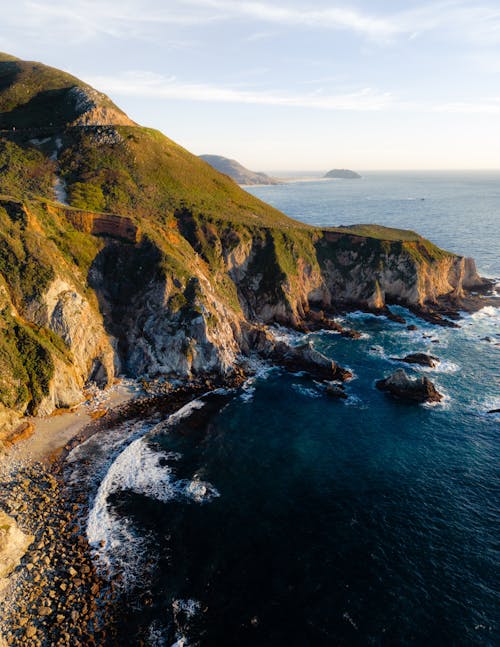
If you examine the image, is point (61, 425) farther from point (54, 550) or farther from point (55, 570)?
point (55, 570)

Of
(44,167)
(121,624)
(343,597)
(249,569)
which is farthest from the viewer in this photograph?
(44,167)

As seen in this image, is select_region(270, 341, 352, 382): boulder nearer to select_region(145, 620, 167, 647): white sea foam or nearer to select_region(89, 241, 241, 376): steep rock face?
select_region(89, 241, 241, 376): steep rock face

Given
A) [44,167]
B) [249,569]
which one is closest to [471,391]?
[249,569]

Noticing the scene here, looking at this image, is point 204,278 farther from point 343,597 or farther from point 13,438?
point 343,597

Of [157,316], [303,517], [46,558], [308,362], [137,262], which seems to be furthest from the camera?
[137,262]

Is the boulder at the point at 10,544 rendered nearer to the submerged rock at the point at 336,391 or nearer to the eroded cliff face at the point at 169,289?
the eroded cliff face at the point at 169,289

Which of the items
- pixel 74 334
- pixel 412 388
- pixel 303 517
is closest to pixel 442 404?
pixel 412 388
